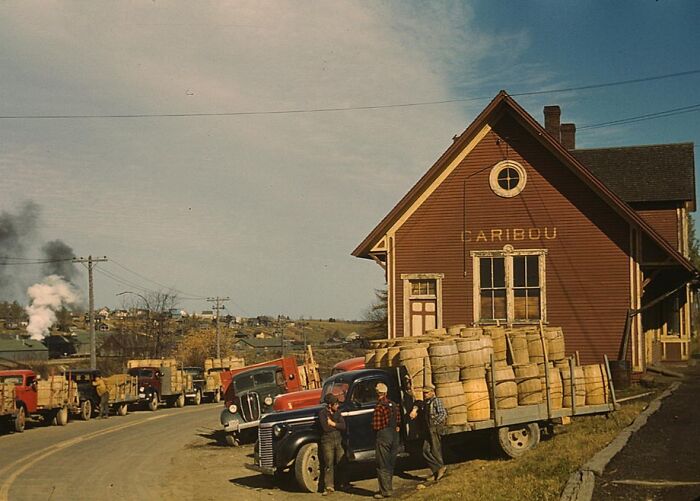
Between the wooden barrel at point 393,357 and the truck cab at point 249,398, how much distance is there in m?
8.27

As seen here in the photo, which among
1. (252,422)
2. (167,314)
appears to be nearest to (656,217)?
(252,422)

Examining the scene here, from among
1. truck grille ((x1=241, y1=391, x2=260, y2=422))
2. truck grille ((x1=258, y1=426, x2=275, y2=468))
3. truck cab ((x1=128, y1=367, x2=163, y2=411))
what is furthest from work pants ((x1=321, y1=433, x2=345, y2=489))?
truck cab ((x1=128, y1=367, x2=163, y2=411))

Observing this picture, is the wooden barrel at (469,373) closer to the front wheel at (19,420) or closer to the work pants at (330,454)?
the work pants at (330,454)

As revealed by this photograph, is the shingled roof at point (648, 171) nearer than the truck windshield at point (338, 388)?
No

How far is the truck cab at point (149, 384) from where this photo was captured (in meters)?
38.6

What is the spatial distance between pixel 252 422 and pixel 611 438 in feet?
38.6

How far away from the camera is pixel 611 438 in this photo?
1485 centimetres

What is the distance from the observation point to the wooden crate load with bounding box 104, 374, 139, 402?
3456cm

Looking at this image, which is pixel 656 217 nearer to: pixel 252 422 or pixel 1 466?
pixel 252 422

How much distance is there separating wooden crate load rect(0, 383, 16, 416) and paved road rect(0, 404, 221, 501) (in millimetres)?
833

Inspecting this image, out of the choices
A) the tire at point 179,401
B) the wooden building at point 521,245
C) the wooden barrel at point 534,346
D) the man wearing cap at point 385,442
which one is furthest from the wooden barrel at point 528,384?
the tire at point 179,401

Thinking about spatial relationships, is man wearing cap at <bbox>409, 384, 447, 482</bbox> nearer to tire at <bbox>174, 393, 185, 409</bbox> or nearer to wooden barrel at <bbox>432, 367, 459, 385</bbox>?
wooden barrel at <bbox>432, 367, 459, 385</bbox>

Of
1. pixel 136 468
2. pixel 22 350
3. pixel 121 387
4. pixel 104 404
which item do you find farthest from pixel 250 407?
pixel 22 350

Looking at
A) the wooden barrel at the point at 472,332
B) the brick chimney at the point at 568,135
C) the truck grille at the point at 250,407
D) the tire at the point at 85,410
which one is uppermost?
the brick chimney at the point at 568,135
